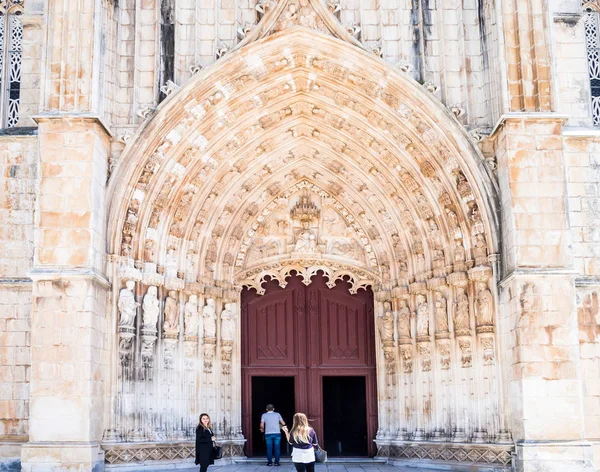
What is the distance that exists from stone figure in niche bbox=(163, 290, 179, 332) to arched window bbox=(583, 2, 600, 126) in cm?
737

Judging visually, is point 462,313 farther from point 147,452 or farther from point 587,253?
point 147,452

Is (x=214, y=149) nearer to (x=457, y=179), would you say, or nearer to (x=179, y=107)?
(x=179, y=107)

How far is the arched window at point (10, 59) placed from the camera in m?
13.9

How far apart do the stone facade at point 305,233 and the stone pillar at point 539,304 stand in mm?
31

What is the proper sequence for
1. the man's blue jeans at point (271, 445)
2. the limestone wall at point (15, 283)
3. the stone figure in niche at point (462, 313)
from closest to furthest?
1. the limestone wall at point (15, 283)
2. the stone figure in niche at point (462, 313)
3. the man's blue jeans at point (271, 445)

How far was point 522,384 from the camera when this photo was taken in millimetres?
11656

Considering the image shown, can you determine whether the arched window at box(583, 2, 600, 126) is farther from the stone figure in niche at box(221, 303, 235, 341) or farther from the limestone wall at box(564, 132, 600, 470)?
the stone figure in niche at box(221, 303, 235, 341)

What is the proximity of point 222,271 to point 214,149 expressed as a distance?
211cm

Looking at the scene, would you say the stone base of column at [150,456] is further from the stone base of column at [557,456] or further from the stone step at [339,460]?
the stone base of column at [557,456]

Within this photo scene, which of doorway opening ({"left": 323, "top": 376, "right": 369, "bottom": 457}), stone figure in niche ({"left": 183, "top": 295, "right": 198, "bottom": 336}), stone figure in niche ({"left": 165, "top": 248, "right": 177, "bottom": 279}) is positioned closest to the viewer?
stone figure in niche ({"left": 165, "top": 248, "right": 177, "bottom": 279})

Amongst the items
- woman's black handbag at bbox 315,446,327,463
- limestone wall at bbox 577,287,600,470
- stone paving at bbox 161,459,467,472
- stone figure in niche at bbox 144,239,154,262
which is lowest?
stone paving at bbox 161,459,467,472

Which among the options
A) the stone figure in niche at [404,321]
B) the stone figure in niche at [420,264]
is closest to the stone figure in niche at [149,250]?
the stone figure in niche at [404,321]

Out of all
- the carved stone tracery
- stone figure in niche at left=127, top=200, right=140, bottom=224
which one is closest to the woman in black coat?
the carved stone tracery

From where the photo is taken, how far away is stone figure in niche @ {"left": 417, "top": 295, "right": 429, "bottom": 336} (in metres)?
13.6
